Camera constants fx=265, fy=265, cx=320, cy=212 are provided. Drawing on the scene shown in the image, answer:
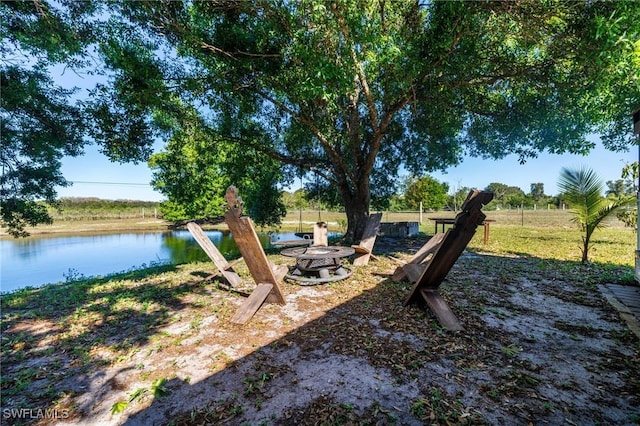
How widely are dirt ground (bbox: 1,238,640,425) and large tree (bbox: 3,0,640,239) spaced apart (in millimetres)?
4015

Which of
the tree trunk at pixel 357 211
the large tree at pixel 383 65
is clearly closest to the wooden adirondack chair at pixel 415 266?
the large tree at pixel 383 65

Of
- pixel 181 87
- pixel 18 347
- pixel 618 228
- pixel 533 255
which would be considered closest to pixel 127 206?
pixel 181 87

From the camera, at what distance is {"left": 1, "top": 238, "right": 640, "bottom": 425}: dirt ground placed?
1.94 m

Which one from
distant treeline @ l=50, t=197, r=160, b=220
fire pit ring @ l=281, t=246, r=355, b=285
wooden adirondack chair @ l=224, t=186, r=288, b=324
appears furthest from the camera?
distant treeline @ l=50, t=197, r=160, b=220

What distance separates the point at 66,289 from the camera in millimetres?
5535

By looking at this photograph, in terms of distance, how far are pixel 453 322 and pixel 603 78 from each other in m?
5.22

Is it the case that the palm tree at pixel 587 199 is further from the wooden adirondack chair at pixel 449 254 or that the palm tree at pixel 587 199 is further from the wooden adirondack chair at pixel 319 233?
the wooden adirondack chair at pixel 319 233

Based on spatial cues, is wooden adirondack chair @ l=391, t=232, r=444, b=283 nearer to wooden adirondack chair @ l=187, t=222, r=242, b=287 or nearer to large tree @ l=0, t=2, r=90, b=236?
wooden adirondack chair @ l=187, t=222, r=242, b=287

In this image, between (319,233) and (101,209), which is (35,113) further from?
(101,209)

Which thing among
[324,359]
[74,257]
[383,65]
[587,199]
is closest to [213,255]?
[324,359]

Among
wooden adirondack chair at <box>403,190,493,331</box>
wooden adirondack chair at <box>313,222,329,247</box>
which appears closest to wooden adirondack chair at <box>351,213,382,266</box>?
wooden adirondack chair at <box>313,222,329,247</box>

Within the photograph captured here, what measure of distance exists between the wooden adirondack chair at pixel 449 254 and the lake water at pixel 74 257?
26.7 feet

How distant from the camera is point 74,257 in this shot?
15.2 meters

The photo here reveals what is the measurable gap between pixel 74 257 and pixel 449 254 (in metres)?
19.8
